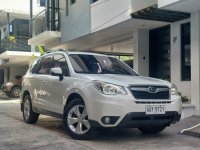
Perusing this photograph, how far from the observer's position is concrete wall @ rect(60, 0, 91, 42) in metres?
15.9

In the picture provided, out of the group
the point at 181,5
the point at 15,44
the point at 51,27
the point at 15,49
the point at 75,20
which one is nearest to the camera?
the point at 181,5

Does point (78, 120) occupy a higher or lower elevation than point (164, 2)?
lower

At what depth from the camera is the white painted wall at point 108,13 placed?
12531 mm

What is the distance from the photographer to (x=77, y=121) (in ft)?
23.0

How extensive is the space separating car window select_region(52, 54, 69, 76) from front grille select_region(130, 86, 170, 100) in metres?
1.70

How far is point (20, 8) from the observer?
29188 millimetres

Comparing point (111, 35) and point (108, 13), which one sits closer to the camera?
point (108, 13)

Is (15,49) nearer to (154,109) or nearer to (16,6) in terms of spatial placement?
(16,6)

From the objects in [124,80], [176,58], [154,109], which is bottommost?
[154,109]

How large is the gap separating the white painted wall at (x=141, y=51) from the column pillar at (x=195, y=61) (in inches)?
136

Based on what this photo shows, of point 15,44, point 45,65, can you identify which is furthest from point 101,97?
point 15,44

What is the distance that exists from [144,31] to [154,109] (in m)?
8.18

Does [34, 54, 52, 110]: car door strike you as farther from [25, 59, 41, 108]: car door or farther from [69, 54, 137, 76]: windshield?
[69, 54, 137, 76]: windshield

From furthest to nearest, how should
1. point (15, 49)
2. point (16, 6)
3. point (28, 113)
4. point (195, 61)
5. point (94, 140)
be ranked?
point (16, 6)
point (15, 49)
point (195, 61)
point (28, 113)
point (94, 140)
